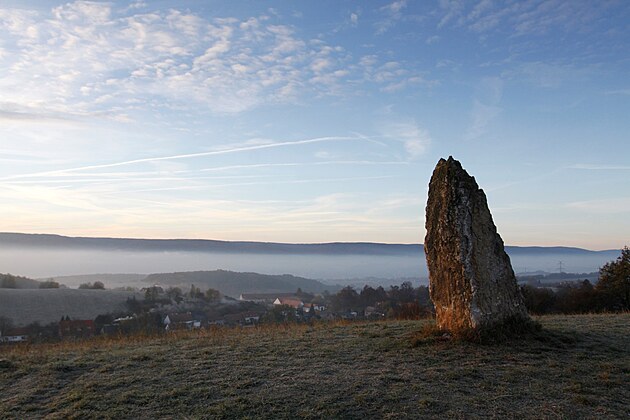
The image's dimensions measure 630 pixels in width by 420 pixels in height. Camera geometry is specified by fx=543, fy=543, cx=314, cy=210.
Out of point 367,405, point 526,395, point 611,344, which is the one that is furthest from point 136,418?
point 611,344

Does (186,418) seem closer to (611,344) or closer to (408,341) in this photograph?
(408,341)

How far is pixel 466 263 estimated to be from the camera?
12.1 metres

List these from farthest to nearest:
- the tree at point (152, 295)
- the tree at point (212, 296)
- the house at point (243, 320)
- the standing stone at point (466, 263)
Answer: the tree at point (212, 296), the tree at point (152, 295), the house at point (243, 320), the standing stone at point (466, 263)

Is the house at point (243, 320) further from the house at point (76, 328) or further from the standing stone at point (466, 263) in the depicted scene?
the standing stone at point (466, 263)

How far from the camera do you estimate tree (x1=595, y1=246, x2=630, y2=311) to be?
25.8m

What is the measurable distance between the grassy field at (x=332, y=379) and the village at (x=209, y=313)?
630 centimetres

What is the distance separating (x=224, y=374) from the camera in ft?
34.0

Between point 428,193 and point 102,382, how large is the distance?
8.73 m

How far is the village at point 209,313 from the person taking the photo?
2112cm

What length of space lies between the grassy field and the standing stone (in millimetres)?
794

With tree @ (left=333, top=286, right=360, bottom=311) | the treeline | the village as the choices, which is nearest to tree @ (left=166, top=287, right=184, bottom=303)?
the village

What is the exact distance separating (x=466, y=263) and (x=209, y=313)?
28144 mm

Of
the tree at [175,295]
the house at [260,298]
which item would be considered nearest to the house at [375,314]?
the tree at [175,295]

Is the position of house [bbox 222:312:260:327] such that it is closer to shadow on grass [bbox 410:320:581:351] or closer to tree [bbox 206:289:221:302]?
shadow on grass [bbox 410:320:581:351]
